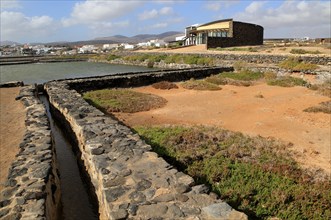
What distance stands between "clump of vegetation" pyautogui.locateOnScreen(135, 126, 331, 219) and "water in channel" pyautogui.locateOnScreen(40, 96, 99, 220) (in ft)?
7.13

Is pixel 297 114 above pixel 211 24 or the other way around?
the other way around

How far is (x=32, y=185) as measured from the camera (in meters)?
4.97

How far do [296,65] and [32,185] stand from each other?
24.3m

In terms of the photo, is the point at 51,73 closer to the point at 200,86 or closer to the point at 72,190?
the point at 200,86

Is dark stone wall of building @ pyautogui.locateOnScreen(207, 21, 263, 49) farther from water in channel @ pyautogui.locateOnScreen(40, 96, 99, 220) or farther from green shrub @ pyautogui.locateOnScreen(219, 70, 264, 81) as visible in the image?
water in channel @ pyautogui.locateOnScreen(40, 96, 99, 220)

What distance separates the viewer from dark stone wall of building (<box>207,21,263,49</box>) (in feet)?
149

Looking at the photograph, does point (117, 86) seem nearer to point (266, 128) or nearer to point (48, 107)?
point (48, 107)

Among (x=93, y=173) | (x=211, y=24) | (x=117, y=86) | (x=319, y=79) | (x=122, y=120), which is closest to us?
(x=93, y=173)

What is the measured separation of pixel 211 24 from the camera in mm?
52781

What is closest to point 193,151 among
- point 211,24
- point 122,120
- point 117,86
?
point 122,120

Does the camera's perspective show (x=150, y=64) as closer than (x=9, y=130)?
No

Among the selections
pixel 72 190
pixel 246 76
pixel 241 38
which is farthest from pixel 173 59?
pixel 72 190

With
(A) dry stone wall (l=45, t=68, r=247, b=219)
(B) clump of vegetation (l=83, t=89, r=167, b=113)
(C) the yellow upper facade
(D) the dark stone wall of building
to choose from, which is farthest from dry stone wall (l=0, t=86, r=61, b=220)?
(C) the yellow upper facade

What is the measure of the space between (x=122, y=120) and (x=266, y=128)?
5343mm
